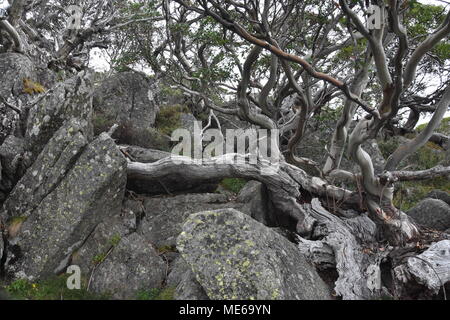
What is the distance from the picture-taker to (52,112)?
1047 centimetres

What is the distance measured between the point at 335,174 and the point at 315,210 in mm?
1847

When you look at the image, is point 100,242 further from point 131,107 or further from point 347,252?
point 131,107

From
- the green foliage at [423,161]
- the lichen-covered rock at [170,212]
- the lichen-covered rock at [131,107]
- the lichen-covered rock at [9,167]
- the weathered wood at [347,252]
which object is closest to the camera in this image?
the weathered wood at [347,252]

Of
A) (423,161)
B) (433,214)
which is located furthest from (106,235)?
(423,161)

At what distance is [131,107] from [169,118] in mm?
2681

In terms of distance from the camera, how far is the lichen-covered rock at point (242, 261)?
6684 mm

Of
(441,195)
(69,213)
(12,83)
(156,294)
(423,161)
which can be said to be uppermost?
(12,83)

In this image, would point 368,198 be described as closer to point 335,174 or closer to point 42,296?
point 335,174

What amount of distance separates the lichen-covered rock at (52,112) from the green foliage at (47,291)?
3.80 m

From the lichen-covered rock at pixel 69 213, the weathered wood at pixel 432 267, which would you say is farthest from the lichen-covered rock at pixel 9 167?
the weathered wood at pixel 432 267

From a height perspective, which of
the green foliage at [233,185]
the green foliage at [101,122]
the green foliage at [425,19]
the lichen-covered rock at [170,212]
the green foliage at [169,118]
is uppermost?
the green foliage at [425,19]

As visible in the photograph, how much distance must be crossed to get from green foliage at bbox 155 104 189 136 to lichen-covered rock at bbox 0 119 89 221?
32.4 feet

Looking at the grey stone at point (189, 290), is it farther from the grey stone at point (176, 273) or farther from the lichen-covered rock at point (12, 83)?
the lichen-covered rock at point (12, 83)

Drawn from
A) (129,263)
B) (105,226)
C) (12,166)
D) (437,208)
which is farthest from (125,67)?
(437,208)
